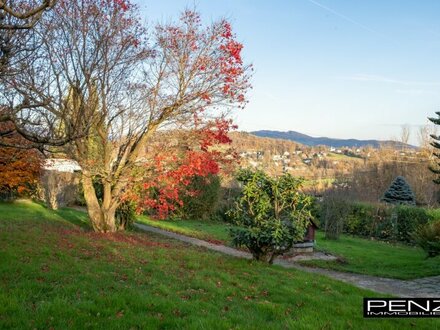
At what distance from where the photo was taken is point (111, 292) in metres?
5.74

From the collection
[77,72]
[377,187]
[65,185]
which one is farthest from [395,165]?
[77,72]

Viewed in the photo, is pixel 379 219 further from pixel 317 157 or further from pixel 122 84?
pixel 317 157

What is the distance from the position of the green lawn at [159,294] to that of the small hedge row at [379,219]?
453 inches

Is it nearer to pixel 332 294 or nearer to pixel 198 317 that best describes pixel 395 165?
pixel 332 294

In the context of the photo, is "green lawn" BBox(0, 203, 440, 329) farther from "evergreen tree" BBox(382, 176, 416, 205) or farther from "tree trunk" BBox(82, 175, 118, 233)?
"evergreen tree" BBox(382, 176, 416, 205)

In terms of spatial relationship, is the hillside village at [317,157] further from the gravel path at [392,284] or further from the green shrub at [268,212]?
the green shrub at [268,212]

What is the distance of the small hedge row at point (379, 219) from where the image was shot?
18906 millimetres

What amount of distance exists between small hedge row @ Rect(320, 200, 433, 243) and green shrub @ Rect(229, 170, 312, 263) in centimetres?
1001

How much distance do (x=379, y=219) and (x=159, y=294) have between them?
1704 cm

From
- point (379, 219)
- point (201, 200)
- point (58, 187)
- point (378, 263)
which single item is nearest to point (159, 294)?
point (378, 263)

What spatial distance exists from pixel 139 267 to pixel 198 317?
3460 mm

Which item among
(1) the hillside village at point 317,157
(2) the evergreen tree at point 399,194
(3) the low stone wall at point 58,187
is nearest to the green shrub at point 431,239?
(2) the evergreen tree at point 399,194

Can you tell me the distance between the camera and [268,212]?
31.2ft

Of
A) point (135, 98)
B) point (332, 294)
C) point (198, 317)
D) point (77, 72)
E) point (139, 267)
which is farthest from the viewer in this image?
point (135, 98)
